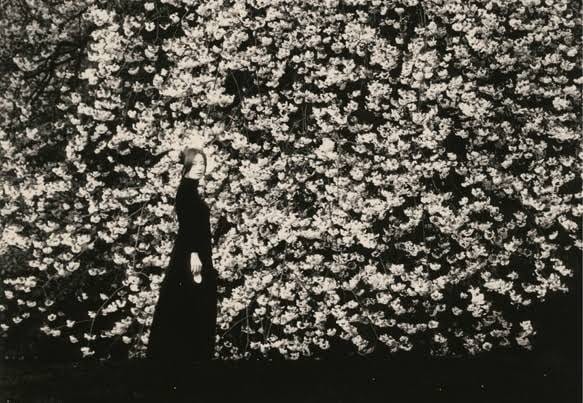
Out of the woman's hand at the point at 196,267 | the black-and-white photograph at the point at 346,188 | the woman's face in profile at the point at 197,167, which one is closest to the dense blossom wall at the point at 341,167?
the black-and-white photograph at the point at 346,188

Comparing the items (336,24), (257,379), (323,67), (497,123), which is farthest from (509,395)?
(336,24)

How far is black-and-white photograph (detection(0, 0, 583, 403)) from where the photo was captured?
21.9 ft

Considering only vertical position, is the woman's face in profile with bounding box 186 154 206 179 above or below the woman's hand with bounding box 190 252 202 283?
above

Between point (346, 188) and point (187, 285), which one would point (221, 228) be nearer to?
point (346, 188)

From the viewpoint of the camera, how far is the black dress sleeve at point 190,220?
5137mm

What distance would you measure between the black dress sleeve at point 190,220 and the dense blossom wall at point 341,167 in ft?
5.11

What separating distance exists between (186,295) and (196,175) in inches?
38.7

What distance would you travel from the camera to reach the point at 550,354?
716 cm

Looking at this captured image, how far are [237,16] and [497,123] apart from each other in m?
3.13

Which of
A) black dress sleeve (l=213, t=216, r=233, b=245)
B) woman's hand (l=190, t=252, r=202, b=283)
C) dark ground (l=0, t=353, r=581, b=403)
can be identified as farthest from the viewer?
black dress sleeve (l=213, t=216, r=233, b=245)

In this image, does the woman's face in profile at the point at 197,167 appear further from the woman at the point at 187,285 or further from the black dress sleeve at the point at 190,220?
the black dress sleeve at the point at 190,220

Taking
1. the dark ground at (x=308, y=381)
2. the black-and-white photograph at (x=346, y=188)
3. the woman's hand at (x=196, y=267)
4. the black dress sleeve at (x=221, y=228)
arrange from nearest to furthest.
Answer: the woman's hand at (x=196, y=267) → the dark ground at (x=308, y=381) → the black-and-white photograph at (x=346, y=188) → the black dress sleeve at (x=221, y=228)

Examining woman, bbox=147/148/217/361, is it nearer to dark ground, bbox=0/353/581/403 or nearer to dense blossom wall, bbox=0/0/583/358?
dark ground, bbox=0/353/581/403

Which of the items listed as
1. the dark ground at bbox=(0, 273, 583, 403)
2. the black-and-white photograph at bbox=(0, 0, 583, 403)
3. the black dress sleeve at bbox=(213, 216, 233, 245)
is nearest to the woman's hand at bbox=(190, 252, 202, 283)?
the dark ground at bbox=(0, 273, 583, 403)
